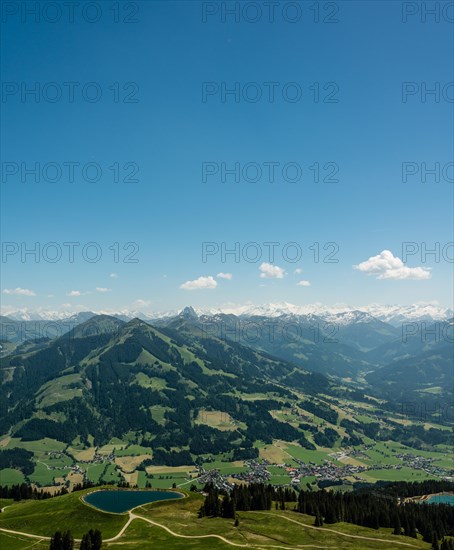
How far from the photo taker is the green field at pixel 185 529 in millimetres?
133875

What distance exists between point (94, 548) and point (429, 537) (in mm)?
122874

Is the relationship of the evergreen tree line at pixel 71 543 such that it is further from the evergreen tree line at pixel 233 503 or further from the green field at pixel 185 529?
the evergreen tree line at pixel 233 503

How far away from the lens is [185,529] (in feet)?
479

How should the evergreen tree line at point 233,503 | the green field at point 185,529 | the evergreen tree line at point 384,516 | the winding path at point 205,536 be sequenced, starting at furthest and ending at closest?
the evergreen tree line at point 384,516 < the evergreen tree line at point 233,503 < the green field at point 185,529 < the winding path at point 205,536

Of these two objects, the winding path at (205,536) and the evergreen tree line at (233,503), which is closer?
the winding path at (205,536)

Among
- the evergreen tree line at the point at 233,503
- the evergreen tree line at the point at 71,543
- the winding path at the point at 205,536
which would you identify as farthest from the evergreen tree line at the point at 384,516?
the evergreen tree line at the point at 71,543

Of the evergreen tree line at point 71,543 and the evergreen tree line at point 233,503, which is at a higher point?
the evergreen tree line at point 71,543

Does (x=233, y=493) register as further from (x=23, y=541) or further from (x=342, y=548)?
(x=23, y=541)

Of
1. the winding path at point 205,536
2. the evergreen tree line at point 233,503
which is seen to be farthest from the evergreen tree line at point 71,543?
the evergreen tree line at point 233,503

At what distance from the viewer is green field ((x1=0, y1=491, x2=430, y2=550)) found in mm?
133875

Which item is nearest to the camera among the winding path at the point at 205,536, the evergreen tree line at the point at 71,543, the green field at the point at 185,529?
the evergreen tree line at the point at 71,543

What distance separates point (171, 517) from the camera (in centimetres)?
16275

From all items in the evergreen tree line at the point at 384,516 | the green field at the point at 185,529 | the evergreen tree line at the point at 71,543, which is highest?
the evergreen tree line at the point at 71,543

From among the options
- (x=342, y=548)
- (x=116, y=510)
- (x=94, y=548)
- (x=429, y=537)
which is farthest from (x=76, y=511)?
(x=429, y=537)
